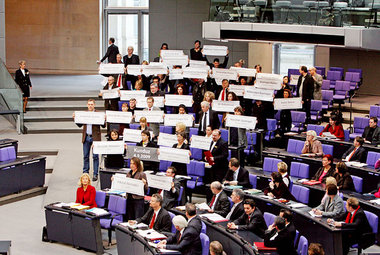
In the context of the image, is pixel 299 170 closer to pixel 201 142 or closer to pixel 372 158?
pixel 372 158

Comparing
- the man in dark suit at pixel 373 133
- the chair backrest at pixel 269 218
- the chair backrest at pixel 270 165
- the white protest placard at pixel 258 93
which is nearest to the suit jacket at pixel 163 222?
the chair backrest at pixel 269 218

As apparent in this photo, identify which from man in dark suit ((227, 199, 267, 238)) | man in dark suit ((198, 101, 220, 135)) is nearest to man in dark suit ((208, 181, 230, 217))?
man in dark suit ((227, 199, 267, 238))

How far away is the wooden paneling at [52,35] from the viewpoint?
28.3 metres

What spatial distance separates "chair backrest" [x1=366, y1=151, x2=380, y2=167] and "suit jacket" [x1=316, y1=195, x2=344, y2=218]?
2.62 metres

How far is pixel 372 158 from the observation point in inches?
532

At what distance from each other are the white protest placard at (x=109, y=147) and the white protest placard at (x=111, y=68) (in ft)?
16.1

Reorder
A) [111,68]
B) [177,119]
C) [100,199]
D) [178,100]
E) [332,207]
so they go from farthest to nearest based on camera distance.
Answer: [111,68] → [178,100] → [177,119] → [100,199] → [332,207]

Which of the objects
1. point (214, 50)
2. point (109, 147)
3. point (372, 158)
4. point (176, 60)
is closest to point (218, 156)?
point (109, 147)

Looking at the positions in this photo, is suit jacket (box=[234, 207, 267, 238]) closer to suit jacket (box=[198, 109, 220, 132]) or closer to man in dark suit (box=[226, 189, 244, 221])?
man in dark suit (box=[226, 189, 244, 221])

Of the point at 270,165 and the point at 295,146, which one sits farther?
the point at 295,146

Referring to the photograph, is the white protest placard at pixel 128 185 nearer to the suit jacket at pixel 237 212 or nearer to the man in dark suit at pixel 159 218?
the man in dark suit at pixel 159 218

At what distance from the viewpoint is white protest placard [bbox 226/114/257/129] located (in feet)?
48.0

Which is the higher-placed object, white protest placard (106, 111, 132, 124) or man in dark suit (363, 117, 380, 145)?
white protest placard (106, 111, 132, 124)

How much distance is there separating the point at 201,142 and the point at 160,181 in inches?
78.6
